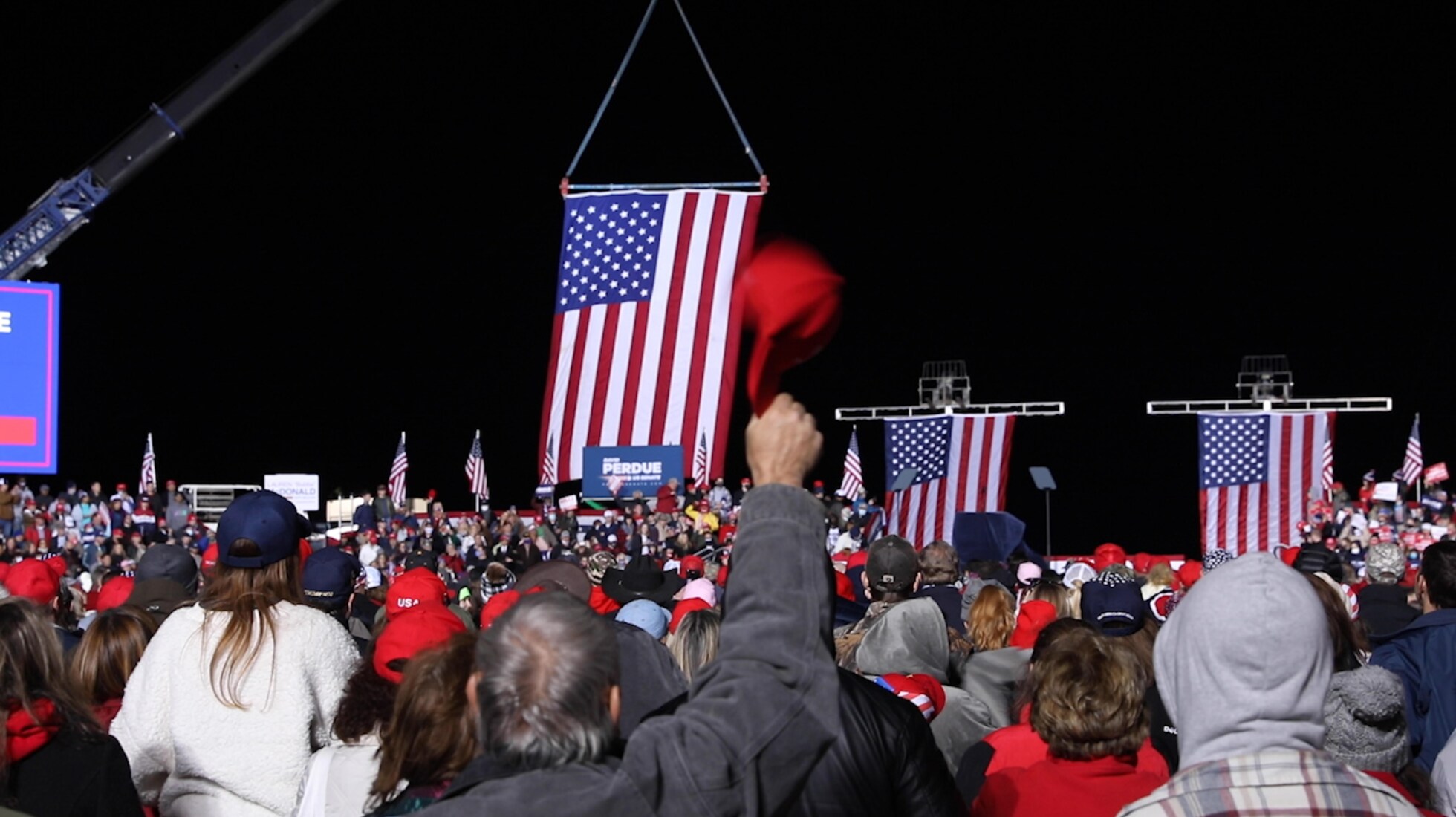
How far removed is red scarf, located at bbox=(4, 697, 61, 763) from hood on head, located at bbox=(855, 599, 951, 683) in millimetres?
2161

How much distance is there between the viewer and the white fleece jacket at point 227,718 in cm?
355

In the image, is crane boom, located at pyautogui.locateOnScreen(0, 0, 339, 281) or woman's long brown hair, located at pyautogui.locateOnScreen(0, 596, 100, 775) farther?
crane boom, located at pyautogui.locateOnScreen(0, 0, 339, 281)

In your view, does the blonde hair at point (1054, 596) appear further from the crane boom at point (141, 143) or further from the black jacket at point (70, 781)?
the crane boom at point (141, 143)

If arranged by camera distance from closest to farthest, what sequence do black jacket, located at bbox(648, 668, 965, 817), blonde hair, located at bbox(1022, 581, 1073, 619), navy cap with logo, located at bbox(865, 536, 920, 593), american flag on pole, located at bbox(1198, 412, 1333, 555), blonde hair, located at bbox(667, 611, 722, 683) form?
1. black jacket, located at bbox(648, 668, 965, 817)
2. blonde hair, located at bbox(667, 611, 722, 683)
3. navy cap with logo, located at bbox(865, 536, 920, 593)
4. blonde hair, located at bbox(1022, 581, 1073, 619)
5. american flag on pole, located at bbox(1198, 412, 1333, 555)

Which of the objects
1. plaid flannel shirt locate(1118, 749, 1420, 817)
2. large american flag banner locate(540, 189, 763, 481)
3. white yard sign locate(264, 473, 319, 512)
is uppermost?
large american flag banner locate(540, 189, 763, 481)

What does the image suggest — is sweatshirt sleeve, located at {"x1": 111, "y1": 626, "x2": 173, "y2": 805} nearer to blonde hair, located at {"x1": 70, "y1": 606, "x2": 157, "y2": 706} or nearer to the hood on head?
blonde hair, located at {"x1": 70, "y1": 606, "x2": 157, "y2": 706}

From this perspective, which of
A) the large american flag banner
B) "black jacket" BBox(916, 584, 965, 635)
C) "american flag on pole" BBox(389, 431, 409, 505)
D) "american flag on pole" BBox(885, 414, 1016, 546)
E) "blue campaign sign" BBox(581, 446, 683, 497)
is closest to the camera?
"black jacket" BBox(916, 584, 965, 635)

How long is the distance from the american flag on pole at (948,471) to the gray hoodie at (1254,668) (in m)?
23.4

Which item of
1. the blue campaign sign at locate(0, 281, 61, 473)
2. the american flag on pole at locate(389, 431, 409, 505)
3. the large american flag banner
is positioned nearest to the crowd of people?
the blue campaign sign at locate(0, 281, 61, 473)

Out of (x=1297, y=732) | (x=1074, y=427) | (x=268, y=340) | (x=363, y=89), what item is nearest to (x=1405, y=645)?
(x=1297, y=732)

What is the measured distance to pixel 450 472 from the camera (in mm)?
43031

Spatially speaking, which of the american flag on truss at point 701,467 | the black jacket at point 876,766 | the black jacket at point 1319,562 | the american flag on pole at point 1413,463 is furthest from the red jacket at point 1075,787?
the american flag on pole at point 1413,463

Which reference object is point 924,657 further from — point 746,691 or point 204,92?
point 204,92

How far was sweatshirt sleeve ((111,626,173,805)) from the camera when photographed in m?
3.59
